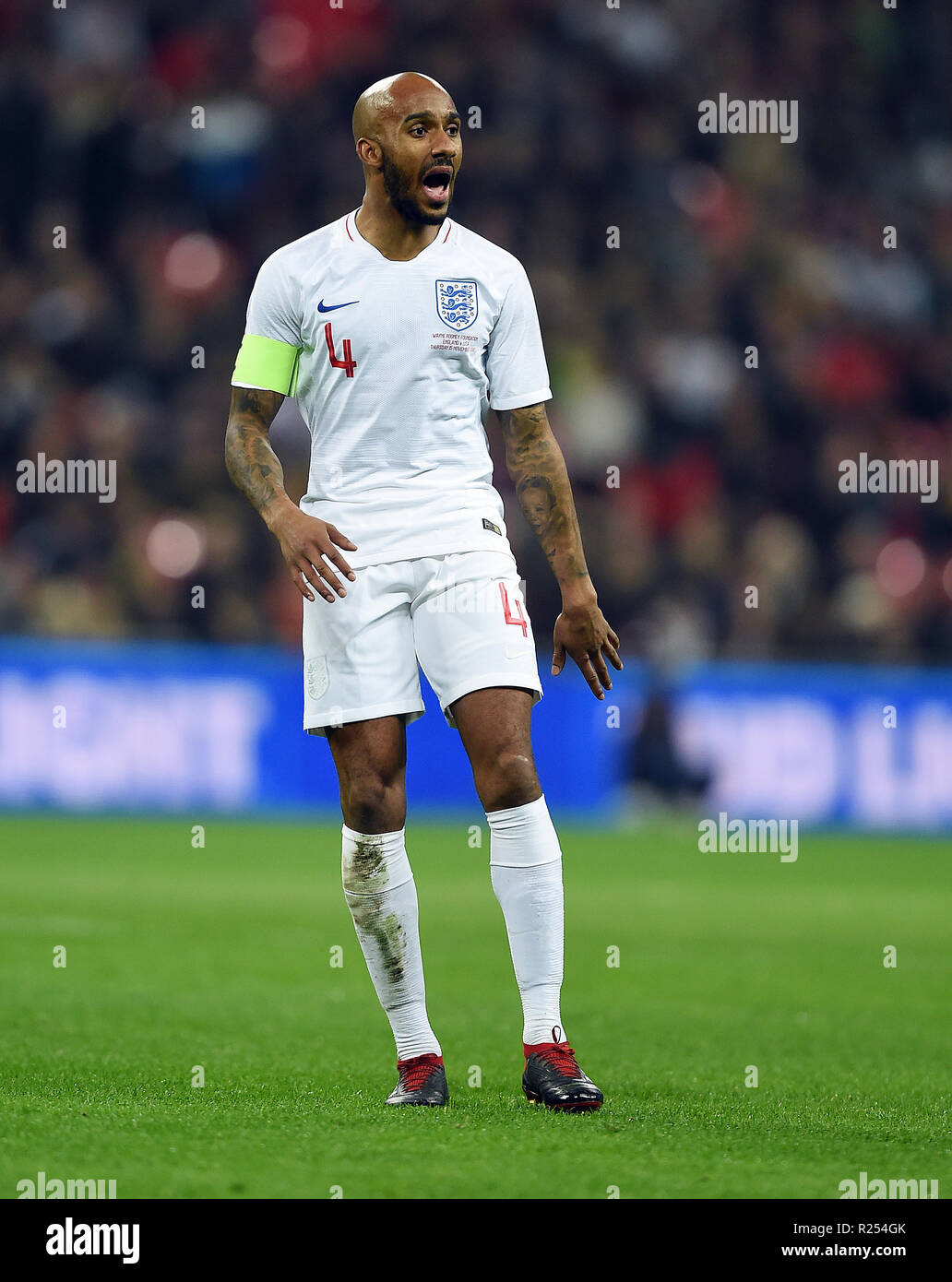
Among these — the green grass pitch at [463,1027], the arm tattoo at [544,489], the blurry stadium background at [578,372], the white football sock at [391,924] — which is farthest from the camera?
the blurry stadium background at [578,372]

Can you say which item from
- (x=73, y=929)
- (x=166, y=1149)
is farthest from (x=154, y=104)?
(x=166, y=1149)

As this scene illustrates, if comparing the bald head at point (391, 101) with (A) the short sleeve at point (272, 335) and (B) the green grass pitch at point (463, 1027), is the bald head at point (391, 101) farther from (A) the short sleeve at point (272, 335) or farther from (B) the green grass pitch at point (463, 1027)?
(B) the green grass pitch at point (463, 1027)

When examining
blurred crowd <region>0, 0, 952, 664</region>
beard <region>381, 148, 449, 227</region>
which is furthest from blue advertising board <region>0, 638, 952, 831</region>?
beard <region>381, 148, 449, 227</region>

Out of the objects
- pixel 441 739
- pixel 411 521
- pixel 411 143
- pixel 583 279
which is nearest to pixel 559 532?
pixel 411 521

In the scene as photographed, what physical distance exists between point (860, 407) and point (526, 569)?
4.23 metres

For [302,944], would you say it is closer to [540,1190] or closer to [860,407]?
[540,1190]

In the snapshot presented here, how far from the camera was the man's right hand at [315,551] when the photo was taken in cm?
502

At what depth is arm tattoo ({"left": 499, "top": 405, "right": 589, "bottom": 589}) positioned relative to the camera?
17.7 ft

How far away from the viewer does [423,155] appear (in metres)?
5.20

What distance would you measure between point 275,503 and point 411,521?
0.36m

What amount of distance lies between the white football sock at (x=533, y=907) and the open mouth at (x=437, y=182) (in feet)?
5.25

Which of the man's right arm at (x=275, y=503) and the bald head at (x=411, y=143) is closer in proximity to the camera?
the man's right arm at (x=275, y=503)

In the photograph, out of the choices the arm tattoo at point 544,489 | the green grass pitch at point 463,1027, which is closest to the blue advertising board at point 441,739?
the green grass pitch at point 463,1027

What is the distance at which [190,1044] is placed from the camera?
6172 mm
